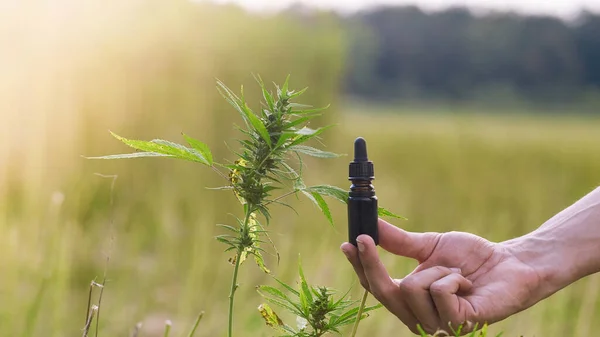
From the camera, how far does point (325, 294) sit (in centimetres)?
72

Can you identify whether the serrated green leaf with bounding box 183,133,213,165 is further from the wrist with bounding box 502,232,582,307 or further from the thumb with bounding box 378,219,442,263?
the wrist with bounding box 502,232,582,307

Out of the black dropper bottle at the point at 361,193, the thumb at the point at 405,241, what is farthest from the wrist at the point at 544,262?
the black dropper bottle at the point at 361,193

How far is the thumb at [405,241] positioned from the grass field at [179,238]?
0.27 m

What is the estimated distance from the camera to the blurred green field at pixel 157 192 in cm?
231

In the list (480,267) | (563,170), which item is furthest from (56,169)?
(563,170)

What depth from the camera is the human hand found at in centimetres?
83

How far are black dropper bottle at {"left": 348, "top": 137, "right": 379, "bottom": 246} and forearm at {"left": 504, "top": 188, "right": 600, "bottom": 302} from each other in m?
0.44

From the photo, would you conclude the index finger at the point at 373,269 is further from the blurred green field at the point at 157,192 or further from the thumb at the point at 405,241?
the blurred green field at the point at 157,192

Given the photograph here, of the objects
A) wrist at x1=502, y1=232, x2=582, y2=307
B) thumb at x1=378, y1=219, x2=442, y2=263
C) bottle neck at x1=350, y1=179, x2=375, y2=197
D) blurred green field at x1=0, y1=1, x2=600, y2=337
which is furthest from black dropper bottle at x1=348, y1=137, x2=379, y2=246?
blurred green field at x1=0, y1=1, x2=600, y2=337

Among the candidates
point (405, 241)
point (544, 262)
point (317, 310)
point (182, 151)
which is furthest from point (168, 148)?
point (544, 262)

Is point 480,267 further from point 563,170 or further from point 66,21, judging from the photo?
point 563,170

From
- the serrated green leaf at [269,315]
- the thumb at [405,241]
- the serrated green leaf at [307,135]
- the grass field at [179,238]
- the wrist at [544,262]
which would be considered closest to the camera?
the serrated green leaf at [307,135]

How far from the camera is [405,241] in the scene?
927 millimetres

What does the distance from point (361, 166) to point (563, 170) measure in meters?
6.74
